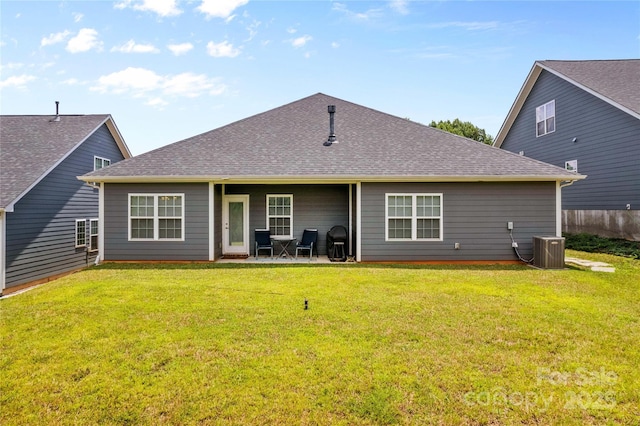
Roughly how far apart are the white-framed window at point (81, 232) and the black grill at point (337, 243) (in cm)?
981

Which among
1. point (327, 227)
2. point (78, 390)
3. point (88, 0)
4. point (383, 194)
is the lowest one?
point (78, 390)

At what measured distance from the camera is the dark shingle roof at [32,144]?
33.6 ft

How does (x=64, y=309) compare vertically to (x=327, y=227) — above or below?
below

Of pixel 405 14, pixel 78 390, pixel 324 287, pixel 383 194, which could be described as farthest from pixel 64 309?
pixel 405 14

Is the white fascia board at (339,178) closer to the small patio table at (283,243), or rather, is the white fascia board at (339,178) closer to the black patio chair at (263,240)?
the black patio chair at (263,240)

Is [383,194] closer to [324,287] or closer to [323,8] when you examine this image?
[324,287]

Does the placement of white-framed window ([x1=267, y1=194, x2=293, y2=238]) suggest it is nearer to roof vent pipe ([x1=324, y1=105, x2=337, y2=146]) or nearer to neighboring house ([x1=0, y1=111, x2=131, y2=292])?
roof vent pipe ([x1=324, y1=105, x2=337, y2=146])

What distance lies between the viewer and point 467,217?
9594 mm

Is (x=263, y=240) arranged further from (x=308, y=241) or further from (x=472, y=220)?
(x=472, y=220)

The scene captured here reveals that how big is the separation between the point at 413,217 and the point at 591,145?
9.41 m

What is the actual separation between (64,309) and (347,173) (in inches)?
272

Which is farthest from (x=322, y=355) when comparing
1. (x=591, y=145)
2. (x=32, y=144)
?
(x=591, y=145)

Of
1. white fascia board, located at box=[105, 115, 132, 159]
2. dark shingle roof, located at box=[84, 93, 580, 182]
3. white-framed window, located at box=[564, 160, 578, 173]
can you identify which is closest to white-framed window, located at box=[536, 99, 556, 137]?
white-framed window, located at box=[564, 160, 578, 173]

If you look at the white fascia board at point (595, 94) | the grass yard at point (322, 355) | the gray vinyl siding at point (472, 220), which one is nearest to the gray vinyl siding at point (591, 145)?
the white fascia board at point (595, 94)
